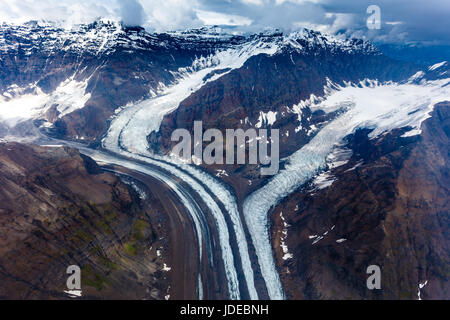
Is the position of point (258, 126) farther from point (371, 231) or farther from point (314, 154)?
point (371, 231)

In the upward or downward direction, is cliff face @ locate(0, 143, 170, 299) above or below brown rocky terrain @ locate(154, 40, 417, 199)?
below

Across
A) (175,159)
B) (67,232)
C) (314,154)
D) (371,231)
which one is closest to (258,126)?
(314,154)

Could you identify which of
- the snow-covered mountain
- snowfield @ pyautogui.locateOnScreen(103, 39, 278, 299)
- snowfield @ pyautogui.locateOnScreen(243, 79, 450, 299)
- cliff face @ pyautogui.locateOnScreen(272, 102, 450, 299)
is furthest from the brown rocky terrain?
cliff face @ pyautogui.locateOnScreen(272, 102, 450, 299)

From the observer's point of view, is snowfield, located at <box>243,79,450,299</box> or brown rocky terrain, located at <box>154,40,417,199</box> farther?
brown rocky terrain, located at <box>154,40,417,199</box>

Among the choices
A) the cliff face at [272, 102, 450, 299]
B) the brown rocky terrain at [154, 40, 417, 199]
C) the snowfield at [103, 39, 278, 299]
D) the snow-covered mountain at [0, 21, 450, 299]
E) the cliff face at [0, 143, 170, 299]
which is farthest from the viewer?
Answer: the brown rocky terrain at [154, 40, 417, 199]

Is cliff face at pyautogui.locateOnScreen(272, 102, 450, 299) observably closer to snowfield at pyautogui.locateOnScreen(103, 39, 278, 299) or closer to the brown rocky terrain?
snowfield at pyautogui.locateOnScreen(103, 39, 278, 299)

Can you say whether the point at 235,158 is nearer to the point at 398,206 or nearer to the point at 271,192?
the point at 271,192

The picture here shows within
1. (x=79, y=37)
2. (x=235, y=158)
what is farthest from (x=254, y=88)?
(x=79, y=37)
